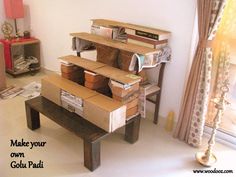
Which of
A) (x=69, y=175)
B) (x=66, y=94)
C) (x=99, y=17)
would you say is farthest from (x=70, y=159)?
(x=99, y=17)

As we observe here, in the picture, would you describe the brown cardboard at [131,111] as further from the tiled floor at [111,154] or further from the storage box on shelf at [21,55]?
the storage box on shelf at [21,55]

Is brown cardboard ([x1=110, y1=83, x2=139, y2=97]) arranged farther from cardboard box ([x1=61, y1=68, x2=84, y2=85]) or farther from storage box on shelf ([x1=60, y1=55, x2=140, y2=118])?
cardboard box ([x1=61, y1=68, x2=84, y2=85])

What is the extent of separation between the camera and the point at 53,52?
353 centimetres

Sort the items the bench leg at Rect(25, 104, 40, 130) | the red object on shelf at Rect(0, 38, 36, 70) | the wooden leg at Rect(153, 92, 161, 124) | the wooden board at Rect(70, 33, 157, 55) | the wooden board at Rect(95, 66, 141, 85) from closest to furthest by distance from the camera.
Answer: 1. the wooden board at Rect(95, 66, 141, 85)
2. the wooden board at Rect(70, 33, 157, 55)
3. the bench leg at Rect(25, 104, 40, 130)
4. the wooden leg at Rect(153, 92, 161, 124)
5. the red object on shelf at Rect(0, 38, 36, 70)

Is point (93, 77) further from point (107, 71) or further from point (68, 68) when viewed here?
point (68, 68)

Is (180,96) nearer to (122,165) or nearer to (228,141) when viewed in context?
(228,141)

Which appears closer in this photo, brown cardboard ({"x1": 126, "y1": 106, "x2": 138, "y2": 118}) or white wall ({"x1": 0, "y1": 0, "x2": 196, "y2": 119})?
brown cardboard ({"x1": 126, "y1": 106, "x2": 138, "y2": 118})

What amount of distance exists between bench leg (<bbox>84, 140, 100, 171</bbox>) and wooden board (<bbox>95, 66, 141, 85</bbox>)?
0.51 metres

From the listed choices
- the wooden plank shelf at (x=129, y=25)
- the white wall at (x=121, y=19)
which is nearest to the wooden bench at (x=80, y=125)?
the white wall at (x=121, y=19)

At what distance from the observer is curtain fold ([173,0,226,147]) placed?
6.26 ft

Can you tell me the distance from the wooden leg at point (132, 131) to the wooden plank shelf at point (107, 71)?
1.25ft

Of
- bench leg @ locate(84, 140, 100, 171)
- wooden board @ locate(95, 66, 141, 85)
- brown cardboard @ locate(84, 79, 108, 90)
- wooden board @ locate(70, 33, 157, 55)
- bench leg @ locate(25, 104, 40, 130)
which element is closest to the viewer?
bench leg @ locate(84, 140, 100, 171)

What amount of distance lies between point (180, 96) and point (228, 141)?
585 millimetres

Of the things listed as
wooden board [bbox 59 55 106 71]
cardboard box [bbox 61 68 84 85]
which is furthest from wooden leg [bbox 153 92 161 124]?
cardboard box [bbox 61 68 84 85]
